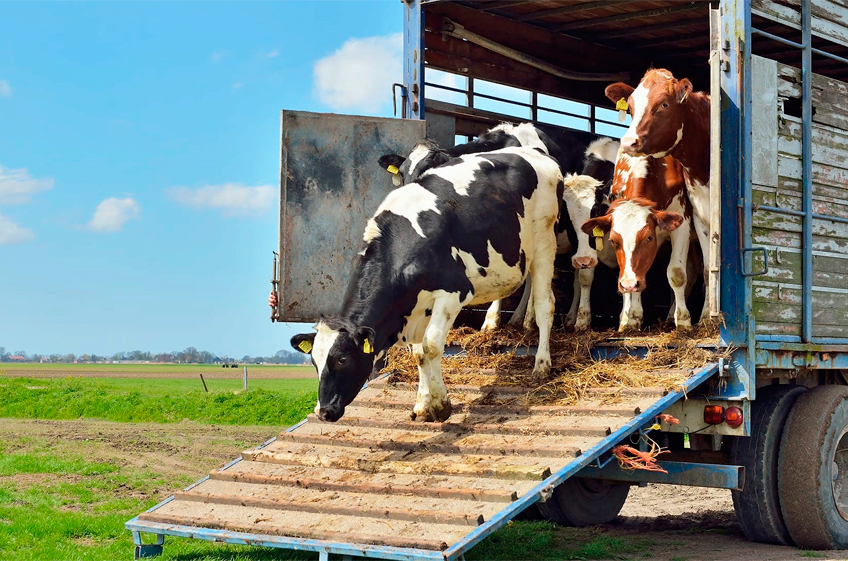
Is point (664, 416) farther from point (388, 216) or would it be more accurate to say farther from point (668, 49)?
point (668, 49)

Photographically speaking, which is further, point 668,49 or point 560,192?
point 668,49

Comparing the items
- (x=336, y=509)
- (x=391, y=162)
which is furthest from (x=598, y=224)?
(x=336, y=509)

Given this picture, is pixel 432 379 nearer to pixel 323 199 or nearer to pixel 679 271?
pixel 323 199

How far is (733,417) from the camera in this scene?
7.07 metres

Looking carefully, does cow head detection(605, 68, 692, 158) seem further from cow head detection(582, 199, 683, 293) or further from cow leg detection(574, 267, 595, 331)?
cow leg detection(574, 267, 595, 331)

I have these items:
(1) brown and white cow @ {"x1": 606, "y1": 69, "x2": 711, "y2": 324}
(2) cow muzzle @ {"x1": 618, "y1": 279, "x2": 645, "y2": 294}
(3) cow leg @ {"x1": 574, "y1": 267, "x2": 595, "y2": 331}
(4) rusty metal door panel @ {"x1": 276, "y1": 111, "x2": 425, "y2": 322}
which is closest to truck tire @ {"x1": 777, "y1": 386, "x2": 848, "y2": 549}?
(1) brown and white cow @ {"x1": 606, "y1": 69, "x2": 711, "y2": 324}

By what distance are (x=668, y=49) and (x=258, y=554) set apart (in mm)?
7765

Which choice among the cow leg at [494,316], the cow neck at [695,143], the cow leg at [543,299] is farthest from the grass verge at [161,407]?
the cow neck at [695,143]

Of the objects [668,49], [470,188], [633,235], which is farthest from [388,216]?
[668,49]

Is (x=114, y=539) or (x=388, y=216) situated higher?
(x=388, y=216)

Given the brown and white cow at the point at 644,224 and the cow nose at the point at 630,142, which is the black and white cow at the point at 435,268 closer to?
the brown and white cow at the point at 644,224

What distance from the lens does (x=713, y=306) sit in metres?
6.90

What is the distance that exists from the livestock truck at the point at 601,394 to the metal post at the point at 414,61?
2 centimetres

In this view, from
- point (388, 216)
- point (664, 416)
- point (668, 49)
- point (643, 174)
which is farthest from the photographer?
point (668, 49)
